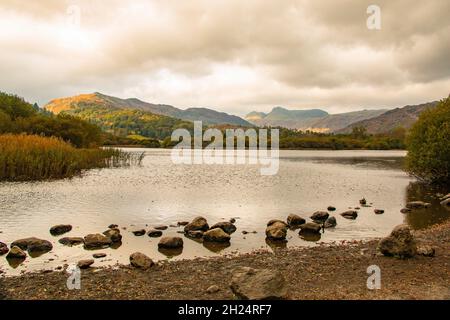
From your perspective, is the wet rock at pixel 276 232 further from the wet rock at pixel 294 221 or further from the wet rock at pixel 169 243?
the wet rock at pixel 169 243

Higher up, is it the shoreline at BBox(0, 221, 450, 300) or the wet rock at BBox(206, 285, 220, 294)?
the wet rock at BBox(206, 285, 220, 294)

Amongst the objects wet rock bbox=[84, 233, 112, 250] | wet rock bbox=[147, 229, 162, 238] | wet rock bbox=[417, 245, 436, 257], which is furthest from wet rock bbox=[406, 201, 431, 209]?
wet rock bbox=[84, 233, 112, 250]

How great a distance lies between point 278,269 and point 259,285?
3830 mm

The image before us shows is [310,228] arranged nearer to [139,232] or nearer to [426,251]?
[426,251]

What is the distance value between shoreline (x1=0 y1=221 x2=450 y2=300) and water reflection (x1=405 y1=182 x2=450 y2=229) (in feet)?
29.4

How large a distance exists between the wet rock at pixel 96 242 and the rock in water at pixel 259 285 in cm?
991

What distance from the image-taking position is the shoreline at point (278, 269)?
12.0 metres

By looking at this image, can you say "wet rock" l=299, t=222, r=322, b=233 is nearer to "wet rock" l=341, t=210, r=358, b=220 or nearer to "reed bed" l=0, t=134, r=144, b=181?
"wet rock" l=341, t=210, r=358, b=220

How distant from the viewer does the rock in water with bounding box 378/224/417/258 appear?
16031mm

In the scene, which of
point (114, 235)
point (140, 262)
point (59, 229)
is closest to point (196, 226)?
point (114, 235)

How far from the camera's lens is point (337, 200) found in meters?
37.0

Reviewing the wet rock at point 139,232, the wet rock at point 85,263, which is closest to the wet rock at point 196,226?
the wet rock at point 139,232

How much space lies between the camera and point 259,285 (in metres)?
11.4
